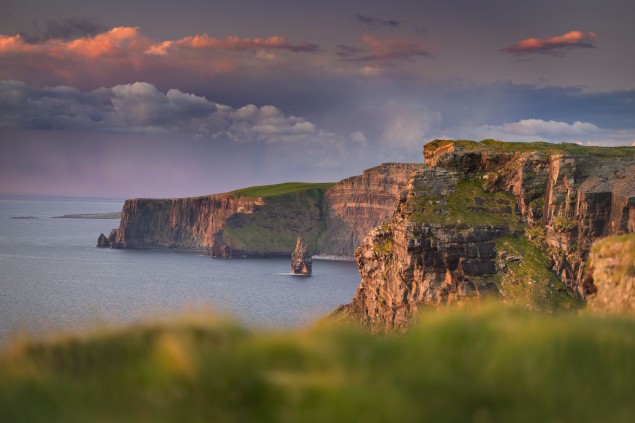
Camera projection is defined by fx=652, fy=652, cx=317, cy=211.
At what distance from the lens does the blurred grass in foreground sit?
7648 millimetres

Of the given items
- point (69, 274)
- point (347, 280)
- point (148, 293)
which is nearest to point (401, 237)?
point (148, 293)

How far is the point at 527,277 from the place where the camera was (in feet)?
244

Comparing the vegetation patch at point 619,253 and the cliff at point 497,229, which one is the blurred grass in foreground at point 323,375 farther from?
the cliff at point 497,229

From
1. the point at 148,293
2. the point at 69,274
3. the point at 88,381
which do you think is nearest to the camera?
the point at 88,381

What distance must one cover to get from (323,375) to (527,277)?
231 ft

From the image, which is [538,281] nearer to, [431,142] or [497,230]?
[497,230]

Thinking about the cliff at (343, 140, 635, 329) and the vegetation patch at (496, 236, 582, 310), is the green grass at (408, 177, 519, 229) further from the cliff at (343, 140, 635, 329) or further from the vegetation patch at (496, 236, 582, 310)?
the vegetation patch at (496, 236, 582, 310)

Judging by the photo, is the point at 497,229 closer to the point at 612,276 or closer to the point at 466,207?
the point at 466,207

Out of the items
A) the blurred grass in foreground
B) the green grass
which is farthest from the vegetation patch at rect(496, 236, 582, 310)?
the blurred grass in foreground

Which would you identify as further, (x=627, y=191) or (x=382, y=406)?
(x=627, y=191)

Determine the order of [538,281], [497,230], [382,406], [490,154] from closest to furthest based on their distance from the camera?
[382,406] < [538,281] < [497,230] < [490,154]

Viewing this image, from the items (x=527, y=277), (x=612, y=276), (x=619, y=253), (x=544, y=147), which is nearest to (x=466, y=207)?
(x=527, y=277)

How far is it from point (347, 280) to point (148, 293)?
6193 cm

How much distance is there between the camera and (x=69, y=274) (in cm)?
17988
